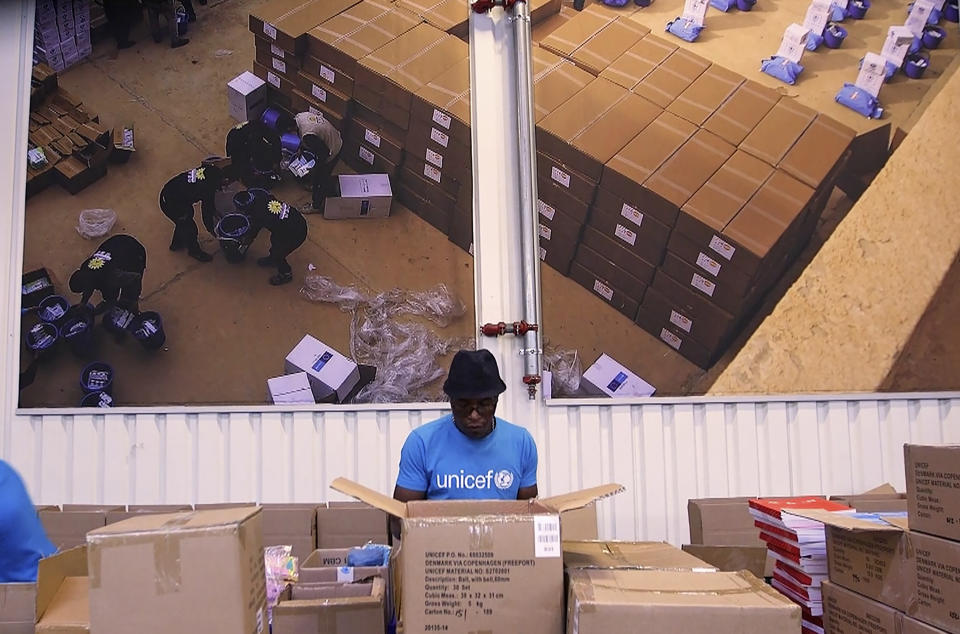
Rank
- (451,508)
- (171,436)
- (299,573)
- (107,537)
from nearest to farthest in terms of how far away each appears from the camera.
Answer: (107,537) → (451,508) → (299,573) → (171,436)

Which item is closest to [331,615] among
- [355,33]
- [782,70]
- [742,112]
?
[355,33]

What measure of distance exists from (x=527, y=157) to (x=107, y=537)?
3507mm

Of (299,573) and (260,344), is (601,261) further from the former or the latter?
(299,573)

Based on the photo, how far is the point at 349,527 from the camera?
4301 millimetres

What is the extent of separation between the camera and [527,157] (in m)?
5.12

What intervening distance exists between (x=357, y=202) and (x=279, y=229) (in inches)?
17.7

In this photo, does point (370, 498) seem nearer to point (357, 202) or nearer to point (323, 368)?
point (323, 368)

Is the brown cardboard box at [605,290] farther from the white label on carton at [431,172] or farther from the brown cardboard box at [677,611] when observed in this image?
the brown cardboard box at [677,611]

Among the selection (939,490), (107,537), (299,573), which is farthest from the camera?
(299,573)

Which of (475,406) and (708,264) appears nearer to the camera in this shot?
(475,406)

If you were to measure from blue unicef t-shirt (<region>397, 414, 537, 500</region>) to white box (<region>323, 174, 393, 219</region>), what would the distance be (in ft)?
7.40

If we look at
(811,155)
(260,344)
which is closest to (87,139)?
(260,344)

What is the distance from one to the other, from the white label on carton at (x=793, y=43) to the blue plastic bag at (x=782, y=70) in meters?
0.05

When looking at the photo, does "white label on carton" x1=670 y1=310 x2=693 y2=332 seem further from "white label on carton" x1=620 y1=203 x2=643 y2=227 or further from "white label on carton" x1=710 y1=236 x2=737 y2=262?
"white label on carton" x1=620 y1=203 x2=643 y2=227
